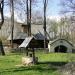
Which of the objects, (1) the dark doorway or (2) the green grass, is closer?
(2) the green grass

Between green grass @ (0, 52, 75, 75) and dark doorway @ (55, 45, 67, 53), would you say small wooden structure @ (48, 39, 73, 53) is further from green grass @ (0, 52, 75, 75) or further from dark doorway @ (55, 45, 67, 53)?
green grass @ (0, 52, 75, 75)

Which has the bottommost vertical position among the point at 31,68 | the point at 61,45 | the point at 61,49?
the point at 61,49

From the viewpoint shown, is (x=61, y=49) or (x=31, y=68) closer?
(x=31, y=68)

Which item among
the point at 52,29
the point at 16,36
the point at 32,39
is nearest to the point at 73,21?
the point at 32,39

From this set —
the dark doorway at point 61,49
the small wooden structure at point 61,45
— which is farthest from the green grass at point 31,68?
the dark doorway at point 61,49

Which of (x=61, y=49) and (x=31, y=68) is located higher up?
(x=31, y=68)

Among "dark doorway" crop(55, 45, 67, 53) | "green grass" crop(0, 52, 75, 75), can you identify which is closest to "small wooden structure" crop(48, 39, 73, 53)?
"dark doorway" crop(55, 45, 67, 53)

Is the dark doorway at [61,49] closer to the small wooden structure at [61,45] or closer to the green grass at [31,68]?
the small wooden structure at [61,45]

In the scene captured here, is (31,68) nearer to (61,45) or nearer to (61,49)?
(61,45)

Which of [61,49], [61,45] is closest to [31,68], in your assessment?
[61,45]

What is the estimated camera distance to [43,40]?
206 feet

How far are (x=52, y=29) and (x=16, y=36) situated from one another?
128ft

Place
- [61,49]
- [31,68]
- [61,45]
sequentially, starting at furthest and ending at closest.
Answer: [61,49] → [61,45] → [31,68]

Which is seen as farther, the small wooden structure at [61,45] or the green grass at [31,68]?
the small wooden structure at [61,45]
